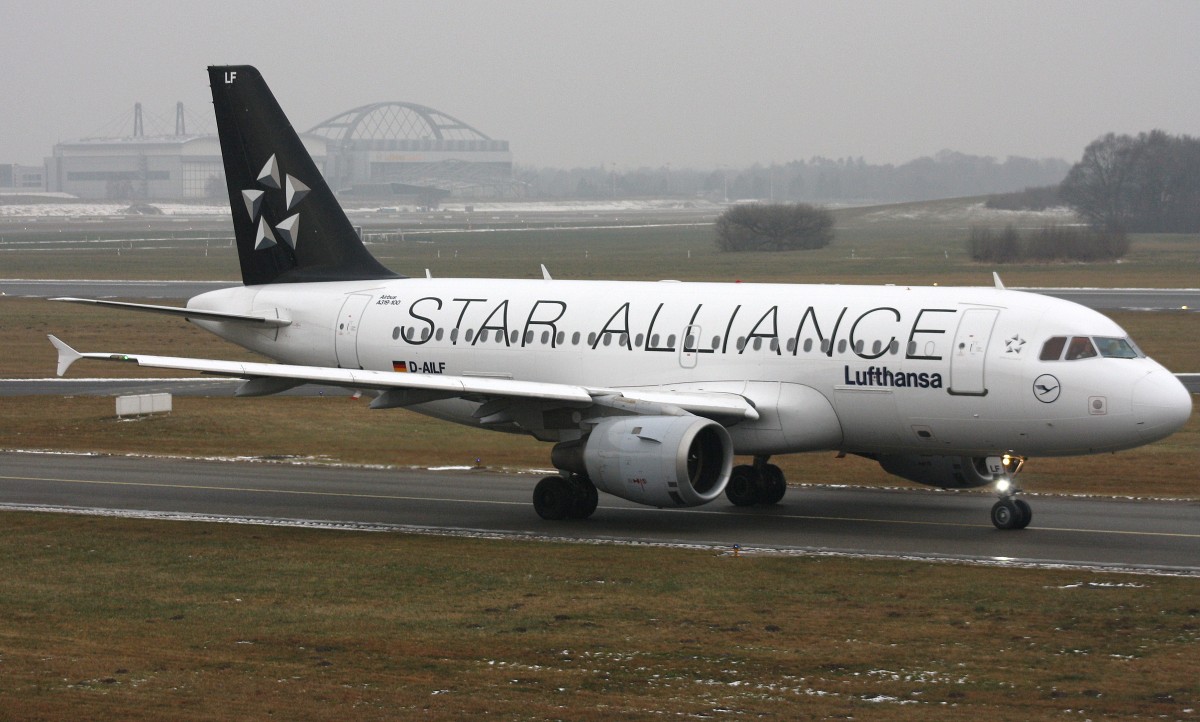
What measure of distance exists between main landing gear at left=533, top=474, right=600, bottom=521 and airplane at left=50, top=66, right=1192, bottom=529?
0.13 feet

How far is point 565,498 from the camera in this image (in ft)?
102

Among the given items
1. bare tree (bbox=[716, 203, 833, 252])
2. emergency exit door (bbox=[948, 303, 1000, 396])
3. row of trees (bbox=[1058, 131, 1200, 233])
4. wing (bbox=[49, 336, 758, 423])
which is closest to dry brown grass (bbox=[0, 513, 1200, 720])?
wing (bbox=[49, 336, 758, 423])

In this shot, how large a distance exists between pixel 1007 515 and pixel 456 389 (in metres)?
10.4

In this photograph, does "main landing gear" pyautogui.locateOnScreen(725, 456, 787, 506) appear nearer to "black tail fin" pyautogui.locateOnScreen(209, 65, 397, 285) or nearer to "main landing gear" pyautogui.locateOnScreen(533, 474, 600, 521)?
"main landing gear" pyautogui.locateOnScreen(533, 474, 600, 521)

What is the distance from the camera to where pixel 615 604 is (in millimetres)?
23031

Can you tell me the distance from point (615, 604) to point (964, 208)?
17646 cm

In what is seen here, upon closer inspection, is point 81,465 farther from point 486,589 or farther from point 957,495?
point 957,495

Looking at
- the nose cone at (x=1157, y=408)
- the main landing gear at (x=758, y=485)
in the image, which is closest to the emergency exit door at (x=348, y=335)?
the main landing gear at (x=758, y=485)

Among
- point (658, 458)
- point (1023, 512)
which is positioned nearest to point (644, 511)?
point (658, 458)

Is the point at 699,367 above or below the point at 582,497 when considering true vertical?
above

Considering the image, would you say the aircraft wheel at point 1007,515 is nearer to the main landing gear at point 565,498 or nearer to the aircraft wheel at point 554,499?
the main landing gear at point 565,498

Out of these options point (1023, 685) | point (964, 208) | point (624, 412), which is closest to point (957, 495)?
point (624, 412)

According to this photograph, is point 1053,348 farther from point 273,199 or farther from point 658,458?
point 273,199

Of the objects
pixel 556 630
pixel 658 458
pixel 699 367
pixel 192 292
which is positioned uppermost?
pixel 192 292
